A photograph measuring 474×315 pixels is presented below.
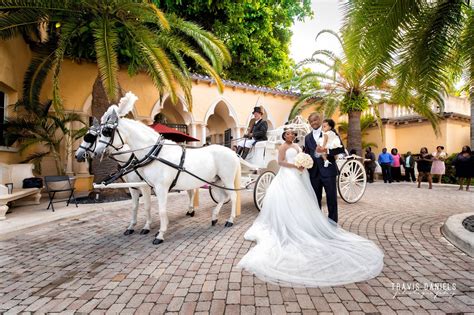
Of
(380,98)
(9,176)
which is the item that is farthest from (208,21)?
(9,176)

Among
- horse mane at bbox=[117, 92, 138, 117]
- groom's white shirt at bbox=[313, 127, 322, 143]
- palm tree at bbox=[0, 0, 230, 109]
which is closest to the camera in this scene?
horse mane at bbox=[117, 92, 138, 117]

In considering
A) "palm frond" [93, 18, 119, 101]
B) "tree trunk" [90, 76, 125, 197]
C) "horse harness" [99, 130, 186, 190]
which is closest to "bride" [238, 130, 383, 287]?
"horse harness" [99, 130, 186, 190]

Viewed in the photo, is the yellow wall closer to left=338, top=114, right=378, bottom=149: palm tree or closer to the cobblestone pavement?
left=338, top=114, right=378, bottom=149: palm tree

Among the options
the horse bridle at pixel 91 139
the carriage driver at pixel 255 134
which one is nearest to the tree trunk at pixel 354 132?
the carriage driver at pixel 255 134

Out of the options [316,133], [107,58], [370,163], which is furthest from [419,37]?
[370,163]

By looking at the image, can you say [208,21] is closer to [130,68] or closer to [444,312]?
[130,68]

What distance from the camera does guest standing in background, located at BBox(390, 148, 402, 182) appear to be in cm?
1269

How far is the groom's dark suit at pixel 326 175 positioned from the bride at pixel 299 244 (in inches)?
6.7

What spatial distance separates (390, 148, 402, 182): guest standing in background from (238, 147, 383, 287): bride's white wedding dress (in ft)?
36.0

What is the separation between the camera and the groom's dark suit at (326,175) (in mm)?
3969

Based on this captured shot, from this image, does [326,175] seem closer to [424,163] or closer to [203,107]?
[203,107]

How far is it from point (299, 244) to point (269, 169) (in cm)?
303

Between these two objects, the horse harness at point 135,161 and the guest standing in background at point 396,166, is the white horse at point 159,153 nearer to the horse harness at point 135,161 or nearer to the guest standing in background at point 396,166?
the horse harness at point 135,161

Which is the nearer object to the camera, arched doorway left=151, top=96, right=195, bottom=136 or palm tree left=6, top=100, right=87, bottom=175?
palm tree left=6, top=100, right=87, bottom=175
